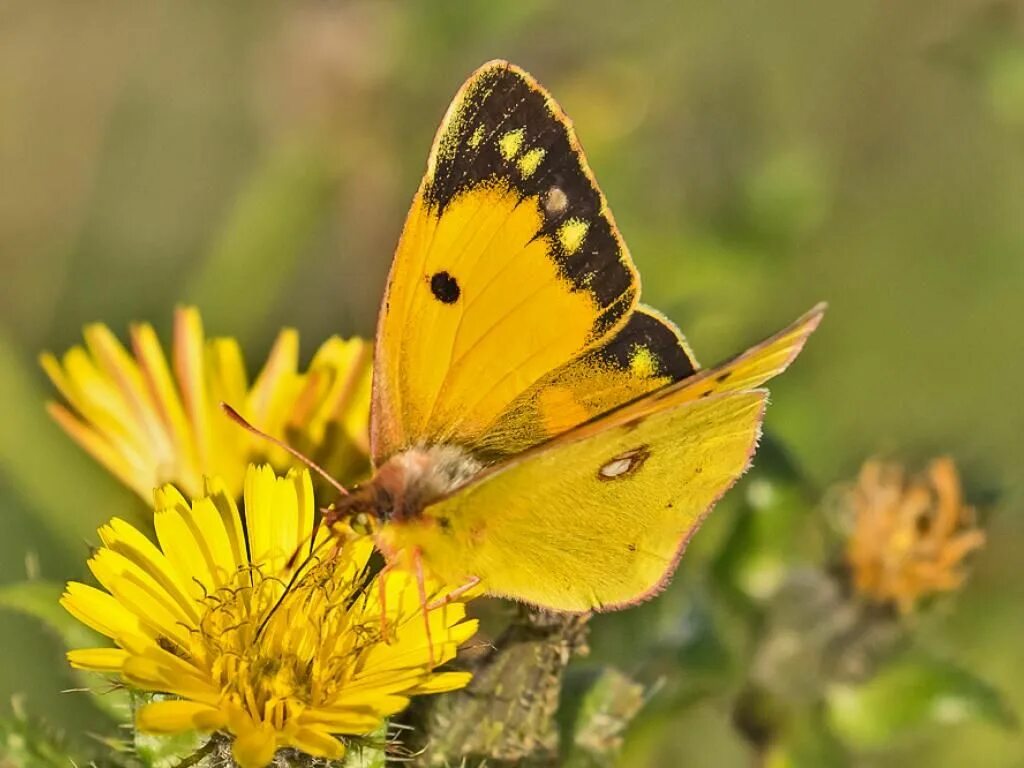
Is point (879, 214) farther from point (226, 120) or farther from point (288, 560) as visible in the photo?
point (288, 560)

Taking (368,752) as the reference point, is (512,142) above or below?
A: above

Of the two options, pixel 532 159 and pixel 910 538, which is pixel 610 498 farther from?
pixel 910 538

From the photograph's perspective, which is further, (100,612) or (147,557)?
(147,557)

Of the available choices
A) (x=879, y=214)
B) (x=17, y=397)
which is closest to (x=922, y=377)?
(x=879, y=214)

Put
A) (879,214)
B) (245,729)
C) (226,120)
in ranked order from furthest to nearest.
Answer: (226,120) < (879,214) < (245,729)

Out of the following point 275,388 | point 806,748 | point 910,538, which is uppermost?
point 275,388

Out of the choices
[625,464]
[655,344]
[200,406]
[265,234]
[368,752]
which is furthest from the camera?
[265,234]

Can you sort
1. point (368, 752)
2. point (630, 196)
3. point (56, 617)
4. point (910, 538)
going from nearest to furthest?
point (368, 752)
point (56, 617)
point (910, 538)
point (630, 196)

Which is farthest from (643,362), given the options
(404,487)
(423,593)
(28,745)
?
(28,745)
